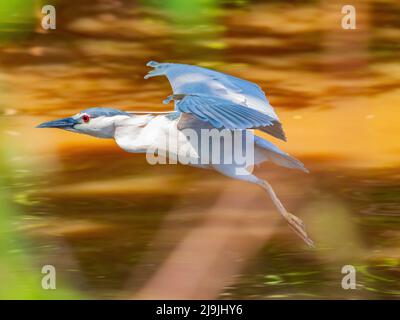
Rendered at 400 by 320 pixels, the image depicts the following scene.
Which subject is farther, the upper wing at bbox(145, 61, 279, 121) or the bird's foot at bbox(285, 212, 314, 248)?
the bird's foot at bbox(285, 212, 314, 248)

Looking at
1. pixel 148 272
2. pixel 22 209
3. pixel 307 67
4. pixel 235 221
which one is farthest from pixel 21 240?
pixel 307 67

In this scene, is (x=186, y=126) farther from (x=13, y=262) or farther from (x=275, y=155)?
(x=13, y=262)

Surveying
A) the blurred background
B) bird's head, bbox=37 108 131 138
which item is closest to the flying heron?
bird's head, bbox=37 108 131 138

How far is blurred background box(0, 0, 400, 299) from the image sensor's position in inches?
84.1

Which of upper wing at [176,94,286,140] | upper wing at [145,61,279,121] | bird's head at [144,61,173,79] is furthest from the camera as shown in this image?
bird's head at [144,61,173,79]

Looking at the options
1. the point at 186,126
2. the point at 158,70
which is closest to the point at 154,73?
the point at 158,70

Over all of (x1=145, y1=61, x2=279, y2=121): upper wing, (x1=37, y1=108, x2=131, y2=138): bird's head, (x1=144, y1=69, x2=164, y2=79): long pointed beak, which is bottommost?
(x1=37, y1=108, x2=131, y2=138): bird's head

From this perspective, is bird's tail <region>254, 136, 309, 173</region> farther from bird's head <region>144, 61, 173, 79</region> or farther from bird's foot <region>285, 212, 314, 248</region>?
bird's head <region>144, 61, 173, 79</region>

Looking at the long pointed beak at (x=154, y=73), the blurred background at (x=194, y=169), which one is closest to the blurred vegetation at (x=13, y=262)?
the blurred background at (x=194, y=169)

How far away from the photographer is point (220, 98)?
6.20 ft

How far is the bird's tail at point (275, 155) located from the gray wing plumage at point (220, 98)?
0.03m

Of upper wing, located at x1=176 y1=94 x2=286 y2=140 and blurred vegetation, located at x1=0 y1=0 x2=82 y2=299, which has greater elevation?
upper wing, located at x1=176 y1=94 x2=286 y2=140

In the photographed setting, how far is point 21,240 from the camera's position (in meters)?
2.17

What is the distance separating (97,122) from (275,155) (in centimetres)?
36
